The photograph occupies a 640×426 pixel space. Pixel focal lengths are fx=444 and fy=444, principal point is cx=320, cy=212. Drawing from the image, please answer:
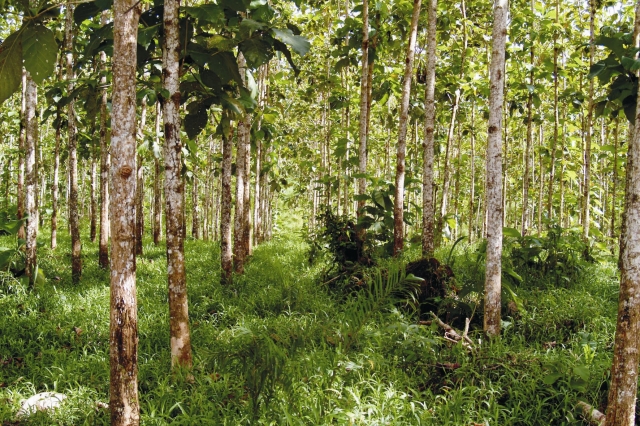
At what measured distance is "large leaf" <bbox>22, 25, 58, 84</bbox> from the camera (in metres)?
1.76

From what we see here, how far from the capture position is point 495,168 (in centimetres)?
450

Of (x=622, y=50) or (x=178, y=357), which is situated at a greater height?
(x=622, y=50)

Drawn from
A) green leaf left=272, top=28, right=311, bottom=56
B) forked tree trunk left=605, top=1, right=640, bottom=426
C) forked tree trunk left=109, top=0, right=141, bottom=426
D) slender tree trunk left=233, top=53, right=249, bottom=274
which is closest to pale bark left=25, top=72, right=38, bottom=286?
slender tree trunk left=233, top=53, right=249, bottom=274

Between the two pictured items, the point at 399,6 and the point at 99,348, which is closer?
the point at 99,348

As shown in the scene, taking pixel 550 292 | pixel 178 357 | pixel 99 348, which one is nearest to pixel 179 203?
pixel 178 357

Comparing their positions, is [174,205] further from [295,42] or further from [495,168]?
[495,168]

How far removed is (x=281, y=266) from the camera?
878 cm

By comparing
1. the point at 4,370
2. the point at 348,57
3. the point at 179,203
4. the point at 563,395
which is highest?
the point at 348,57

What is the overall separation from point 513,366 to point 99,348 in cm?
449

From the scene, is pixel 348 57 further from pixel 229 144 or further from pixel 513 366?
pixel 513 366

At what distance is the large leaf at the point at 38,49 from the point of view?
176 cm

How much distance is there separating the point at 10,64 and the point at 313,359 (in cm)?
292

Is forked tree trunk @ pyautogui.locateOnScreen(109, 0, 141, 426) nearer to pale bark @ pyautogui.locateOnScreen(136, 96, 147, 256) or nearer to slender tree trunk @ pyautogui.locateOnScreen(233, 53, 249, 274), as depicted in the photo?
slender tree trunk @ pyautogui.locateOnScreen(233, 53, 249, 274)

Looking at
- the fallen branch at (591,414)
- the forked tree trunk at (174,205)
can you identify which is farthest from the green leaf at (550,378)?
the forked tree trunk at (174,205)
